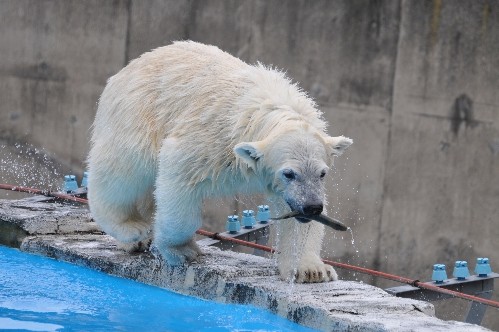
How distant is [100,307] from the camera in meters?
4.84

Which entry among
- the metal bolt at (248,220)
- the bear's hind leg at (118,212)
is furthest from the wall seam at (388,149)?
the bear's hind leg at (118,212)

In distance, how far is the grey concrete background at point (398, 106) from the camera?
30.2ft

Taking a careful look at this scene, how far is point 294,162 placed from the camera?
455 centimetres

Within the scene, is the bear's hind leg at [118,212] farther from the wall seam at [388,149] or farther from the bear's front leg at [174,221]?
the wall seam at [388,149]

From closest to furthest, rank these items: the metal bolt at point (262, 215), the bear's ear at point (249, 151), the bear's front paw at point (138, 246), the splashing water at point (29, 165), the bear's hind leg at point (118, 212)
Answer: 1. the bear's ear at point (249, 151)
2. the bear's hind leg at point (118, 212)
3. the bear's front paw at point (138, 246)
4. the metal bolt at point (262, 215)
5. the splashing water at point (29, 165)

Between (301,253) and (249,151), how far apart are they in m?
0.63

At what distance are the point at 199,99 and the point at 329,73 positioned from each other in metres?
4.27

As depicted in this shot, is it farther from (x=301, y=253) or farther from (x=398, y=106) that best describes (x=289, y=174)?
(x=398, y=106)

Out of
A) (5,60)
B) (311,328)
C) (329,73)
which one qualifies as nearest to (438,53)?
(329,73)

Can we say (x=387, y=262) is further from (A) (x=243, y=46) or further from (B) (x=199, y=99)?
(B) (x=199, y=99)

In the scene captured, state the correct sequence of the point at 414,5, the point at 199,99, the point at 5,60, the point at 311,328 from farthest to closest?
the point at 5,60, the point at 414,5, the point at 199,99, the point at 311,328

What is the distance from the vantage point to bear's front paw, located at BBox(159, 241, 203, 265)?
5.31 m

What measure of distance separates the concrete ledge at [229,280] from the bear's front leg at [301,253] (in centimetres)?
6

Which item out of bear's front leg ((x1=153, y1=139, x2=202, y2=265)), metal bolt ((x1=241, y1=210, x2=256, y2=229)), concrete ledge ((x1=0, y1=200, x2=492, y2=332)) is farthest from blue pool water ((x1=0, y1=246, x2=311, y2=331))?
metal bolt ((x1=241, y1=210, x2=256, y2=229))
